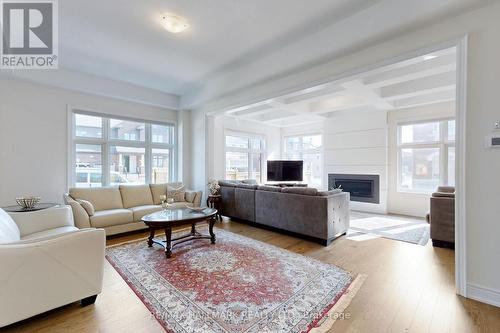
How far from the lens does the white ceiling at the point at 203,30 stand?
8.29ft

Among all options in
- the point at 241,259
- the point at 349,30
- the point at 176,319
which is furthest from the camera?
the point at 241,259

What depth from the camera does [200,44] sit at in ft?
11.2

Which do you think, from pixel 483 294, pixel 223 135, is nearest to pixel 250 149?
pixel 223 135

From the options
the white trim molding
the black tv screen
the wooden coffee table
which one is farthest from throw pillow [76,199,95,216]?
the white trim molding

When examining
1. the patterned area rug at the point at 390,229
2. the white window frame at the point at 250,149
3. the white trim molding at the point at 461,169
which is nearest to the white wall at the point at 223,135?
the white window frame at the point at 250,149

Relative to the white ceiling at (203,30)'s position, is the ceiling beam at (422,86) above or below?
below

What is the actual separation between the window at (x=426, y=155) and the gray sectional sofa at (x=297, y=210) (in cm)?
283

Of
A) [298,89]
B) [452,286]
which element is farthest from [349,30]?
[452,286]

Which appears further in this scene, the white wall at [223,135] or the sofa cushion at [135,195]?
the white wall at [223,135]

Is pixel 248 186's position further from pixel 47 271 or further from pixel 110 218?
pixel 47 271

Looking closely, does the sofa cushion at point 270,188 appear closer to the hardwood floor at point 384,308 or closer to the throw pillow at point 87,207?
the hardwood floor at point 384,308

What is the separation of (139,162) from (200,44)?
328 cm

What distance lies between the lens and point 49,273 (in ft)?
5.94

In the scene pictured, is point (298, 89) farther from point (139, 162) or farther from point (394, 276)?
point (139, 162)
